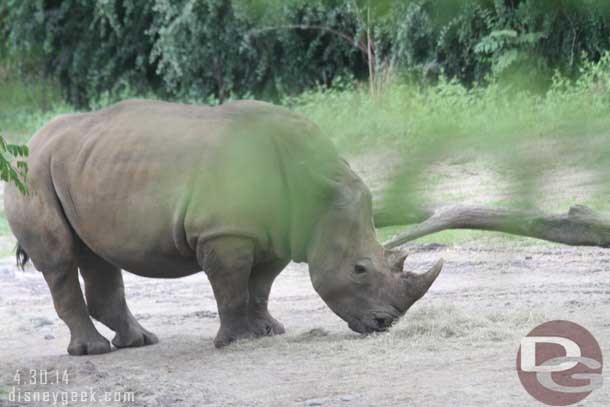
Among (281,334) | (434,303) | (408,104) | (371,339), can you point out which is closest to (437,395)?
(371,339)

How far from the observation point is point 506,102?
3.85ft

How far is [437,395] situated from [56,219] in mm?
2674

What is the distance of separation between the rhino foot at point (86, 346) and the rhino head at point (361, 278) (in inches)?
54.6

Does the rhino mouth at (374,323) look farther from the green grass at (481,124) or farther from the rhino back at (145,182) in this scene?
the green grass at (481,124)

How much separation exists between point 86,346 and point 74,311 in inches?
8.7

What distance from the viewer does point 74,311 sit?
6535 mm

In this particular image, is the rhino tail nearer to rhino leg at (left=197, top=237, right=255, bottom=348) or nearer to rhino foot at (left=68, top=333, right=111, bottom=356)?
rhino foot at (left=68, top=333, right=111, bottom=356)

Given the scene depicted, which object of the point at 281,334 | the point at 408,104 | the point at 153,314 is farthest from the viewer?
the point at 153,314

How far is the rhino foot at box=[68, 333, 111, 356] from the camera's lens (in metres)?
6.55

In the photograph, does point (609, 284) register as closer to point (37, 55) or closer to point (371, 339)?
point (371, 339)

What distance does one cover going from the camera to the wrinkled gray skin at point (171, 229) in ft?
19.8

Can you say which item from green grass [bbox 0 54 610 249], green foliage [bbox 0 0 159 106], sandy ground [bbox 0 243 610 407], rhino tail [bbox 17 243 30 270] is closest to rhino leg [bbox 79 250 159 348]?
sandy ground [bbox 0 243 610 407]

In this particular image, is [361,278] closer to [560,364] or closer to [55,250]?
[560,364]

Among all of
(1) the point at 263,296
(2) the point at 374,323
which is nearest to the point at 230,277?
(1) the point at 263,296
